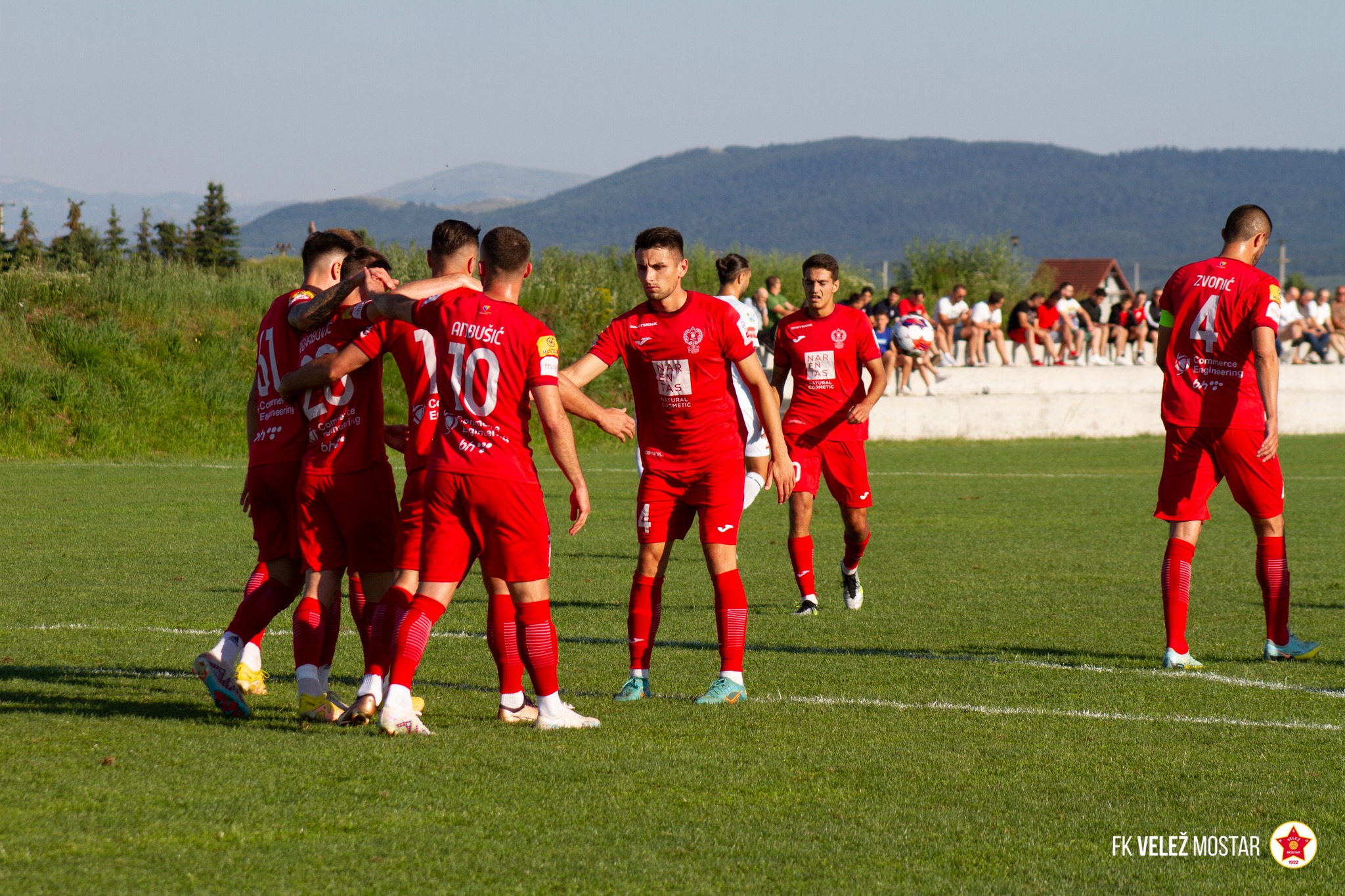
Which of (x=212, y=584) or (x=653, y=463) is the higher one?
(x=653, y=463)

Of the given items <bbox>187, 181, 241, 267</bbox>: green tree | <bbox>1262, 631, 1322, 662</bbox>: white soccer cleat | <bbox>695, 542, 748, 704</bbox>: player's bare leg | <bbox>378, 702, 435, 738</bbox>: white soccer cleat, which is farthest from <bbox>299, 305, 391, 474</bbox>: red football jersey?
<bbox>187, 181, 241, 267</bbox>: green tree

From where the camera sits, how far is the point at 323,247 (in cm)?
586

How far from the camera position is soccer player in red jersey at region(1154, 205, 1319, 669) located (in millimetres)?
6910

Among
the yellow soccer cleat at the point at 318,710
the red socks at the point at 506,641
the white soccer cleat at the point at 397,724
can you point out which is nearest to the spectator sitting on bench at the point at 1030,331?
the red socks at the point at 506,641

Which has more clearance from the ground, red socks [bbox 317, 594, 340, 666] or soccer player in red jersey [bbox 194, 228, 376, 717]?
soccer player in red jersey [bbox 194, 228, 376, 717]

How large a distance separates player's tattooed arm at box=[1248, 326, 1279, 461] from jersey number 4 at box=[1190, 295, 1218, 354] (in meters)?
0.21

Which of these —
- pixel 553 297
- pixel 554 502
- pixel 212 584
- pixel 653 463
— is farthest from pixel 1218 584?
pixel 553 297

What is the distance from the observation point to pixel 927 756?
16.2 feet

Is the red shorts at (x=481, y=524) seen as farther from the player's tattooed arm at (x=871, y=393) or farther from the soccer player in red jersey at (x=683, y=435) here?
the player's tattooed arm at (x=871, y=393)

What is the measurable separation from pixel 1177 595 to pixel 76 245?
3367cm

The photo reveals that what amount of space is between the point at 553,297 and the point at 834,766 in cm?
2524

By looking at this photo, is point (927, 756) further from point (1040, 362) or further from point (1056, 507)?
point (1040, 362)

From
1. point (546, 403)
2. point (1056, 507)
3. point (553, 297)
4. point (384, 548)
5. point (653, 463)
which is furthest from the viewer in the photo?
point (553, 297)

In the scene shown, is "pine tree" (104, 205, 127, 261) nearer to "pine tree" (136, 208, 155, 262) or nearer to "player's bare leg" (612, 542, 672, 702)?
"pine tree" (136, 208, 155, 262)
